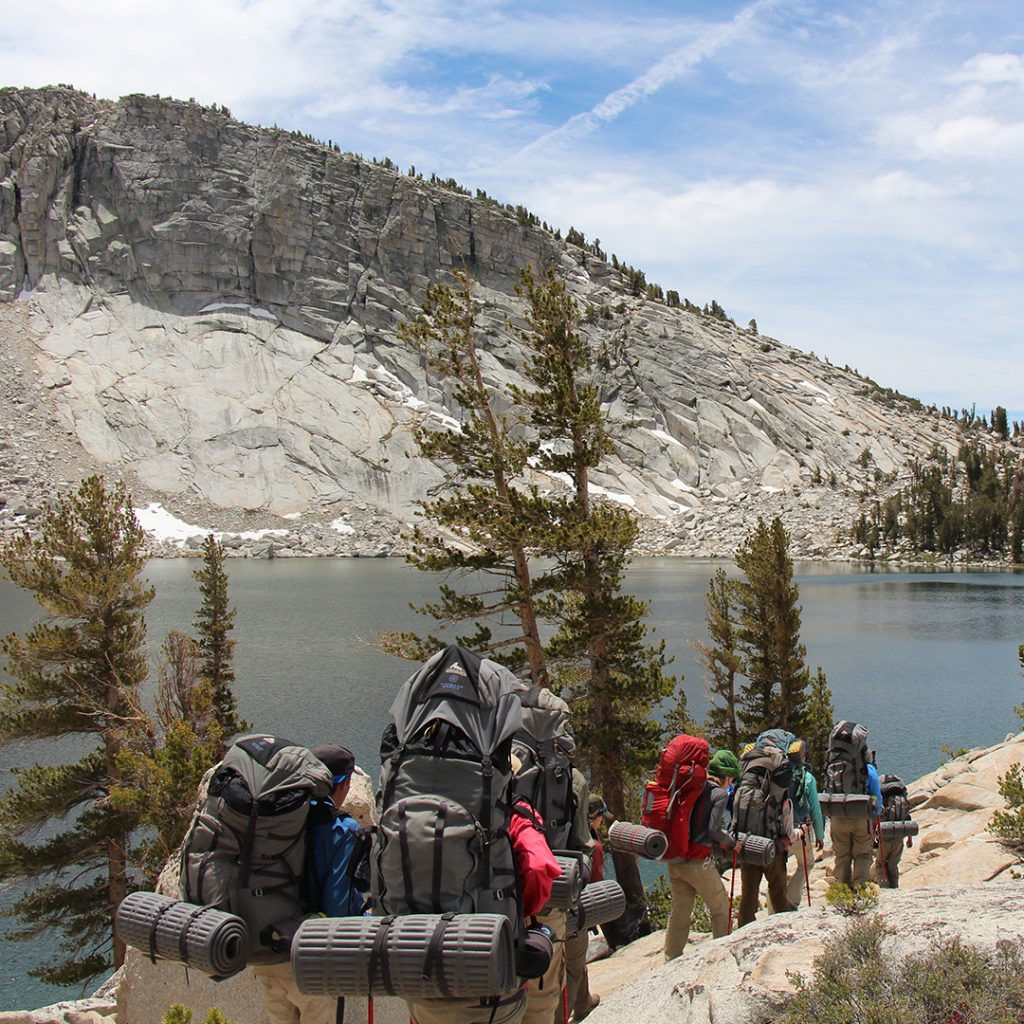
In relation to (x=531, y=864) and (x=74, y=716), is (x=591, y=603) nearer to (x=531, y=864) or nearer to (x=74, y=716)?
(x=74, y=716)

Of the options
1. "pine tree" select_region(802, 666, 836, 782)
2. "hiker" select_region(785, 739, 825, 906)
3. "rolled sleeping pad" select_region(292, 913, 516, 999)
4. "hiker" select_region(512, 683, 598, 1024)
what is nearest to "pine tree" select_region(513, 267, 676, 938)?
"hiker" select_region(785, 739, 825, 906)

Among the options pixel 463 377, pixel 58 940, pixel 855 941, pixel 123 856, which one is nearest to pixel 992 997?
pixel 855 941

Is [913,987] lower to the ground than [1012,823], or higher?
higher

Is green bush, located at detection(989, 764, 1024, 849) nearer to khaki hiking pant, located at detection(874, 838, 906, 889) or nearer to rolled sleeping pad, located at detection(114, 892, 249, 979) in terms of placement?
khaki hiking pant, located at detection(874, 838, 906, 889)

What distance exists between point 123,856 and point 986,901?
18.2m

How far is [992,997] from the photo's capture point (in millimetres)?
3877

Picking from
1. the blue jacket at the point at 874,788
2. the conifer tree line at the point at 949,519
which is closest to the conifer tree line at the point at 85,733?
the blue jacket at the point at 874,788

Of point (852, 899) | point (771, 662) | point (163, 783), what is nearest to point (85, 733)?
point (163, 783)

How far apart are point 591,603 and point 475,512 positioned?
2.86 m

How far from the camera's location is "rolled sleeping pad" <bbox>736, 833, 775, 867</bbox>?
773 centimetres

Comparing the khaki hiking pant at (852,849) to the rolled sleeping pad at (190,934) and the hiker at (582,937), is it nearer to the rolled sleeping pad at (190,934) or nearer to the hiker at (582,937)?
the hiker at (582,937)

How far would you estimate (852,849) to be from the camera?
348 inches

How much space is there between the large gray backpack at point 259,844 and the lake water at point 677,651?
1296 centimetres

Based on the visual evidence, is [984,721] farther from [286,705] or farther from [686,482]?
[686,482]
